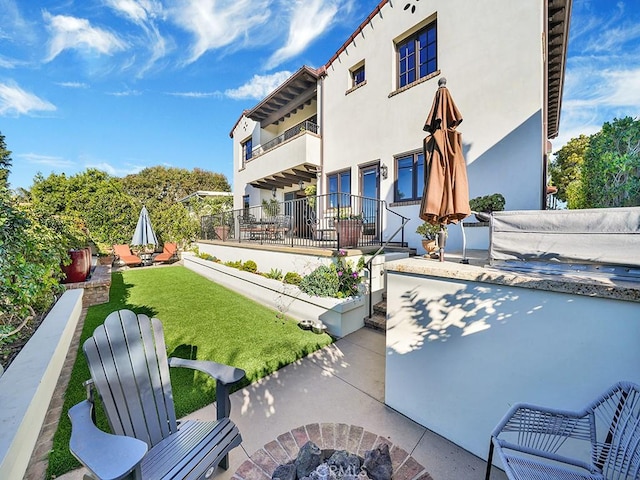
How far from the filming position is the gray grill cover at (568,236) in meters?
2.09

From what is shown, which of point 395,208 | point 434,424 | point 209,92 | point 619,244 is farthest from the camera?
point 209,92

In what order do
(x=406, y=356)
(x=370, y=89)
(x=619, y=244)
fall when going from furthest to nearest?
(x=370, y=89) < (x=406, y=356) < (x=619, y=244)

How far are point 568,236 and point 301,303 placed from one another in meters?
Result: 4.68

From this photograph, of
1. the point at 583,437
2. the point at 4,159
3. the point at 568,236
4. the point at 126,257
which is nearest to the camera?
the point at 583,437

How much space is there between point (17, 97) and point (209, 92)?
909 cm

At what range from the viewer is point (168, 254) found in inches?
581

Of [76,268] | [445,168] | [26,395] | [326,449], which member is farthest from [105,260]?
[445,168]

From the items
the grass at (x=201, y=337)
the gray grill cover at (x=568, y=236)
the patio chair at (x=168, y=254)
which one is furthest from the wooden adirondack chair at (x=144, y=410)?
the patio chair at (x=168, y=254)

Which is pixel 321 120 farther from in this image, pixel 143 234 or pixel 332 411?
pixel 332 411

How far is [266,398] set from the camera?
3182 mm

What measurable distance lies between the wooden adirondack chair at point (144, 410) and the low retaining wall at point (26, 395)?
66cm

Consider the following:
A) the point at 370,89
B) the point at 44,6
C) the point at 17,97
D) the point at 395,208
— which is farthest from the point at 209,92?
the point at 395,208

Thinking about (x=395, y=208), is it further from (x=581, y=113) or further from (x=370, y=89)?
(x=581, y=113)

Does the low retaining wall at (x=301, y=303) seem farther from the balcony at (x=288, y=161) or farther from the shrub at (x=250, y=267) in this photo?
the balcony at (x=288, y=161)
